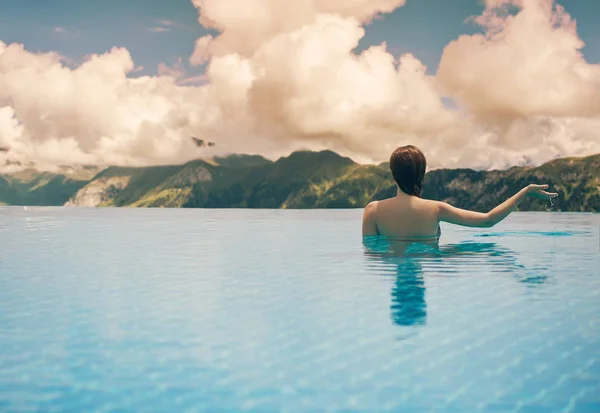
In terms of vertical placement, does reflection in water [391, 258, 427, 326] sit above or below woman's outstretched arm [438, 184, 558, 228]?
below

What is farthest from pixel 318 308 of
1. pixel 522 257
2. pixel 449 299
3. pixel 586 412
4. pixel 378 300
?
pixel 522 257

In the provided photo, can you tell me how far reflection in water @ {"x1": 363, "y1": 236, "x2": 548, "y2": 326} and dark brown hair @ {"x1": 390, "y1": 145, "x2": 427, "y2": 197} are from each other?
7.56 feet

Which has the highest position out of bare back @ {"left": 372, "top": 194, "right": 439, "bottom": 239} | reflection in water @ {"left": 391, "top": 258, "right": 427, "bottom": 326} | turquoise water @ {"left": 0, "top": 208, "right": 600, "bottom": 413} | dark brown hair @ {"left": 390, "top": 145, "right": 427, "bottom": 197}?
dark brown hair @ {"left": 390, "top": 145, "right": 427, "bottom": 197}

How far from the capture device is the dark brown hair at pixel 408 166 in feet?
56.6

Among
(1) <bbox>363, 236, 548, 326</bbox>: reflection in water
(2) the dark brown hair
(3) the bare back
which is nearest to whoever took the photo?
(1) <bbox>363, 236, 548, 326</bbox>: reflection in water

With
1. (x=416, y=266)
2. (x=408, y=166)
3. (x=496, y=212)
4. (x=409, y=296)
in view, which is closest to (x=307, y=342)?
(x=409, y=296)

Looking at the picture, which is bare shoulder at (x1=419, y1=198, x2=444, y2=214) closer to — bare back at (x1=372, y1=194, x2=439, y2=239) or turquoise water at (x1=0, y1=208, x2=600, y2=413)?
bare back at (x1=372, y1=194, x2=439, y2=239)

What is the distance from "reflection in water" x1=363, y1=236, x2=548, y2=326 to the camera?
13.9 m

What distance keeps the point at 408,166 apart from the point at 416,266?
5.48 meters

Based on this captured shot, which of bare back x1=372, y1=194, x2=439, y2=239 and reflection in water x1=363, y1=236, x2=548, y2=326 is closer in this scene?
reflection in water x1=363, y1=236, x2=548, y2=326

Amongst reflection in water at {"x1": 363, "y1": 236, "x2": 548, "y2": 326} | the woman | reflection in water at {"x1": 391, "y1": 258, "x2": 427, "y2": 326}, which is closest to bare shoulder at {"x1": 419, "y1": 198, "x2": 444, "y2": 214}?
the woman

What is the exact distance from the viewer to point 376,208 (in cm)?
1841

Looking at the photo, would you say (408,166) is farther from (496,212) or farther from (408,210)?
(496,212)

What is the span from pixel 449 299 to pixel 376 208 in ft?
14.5
